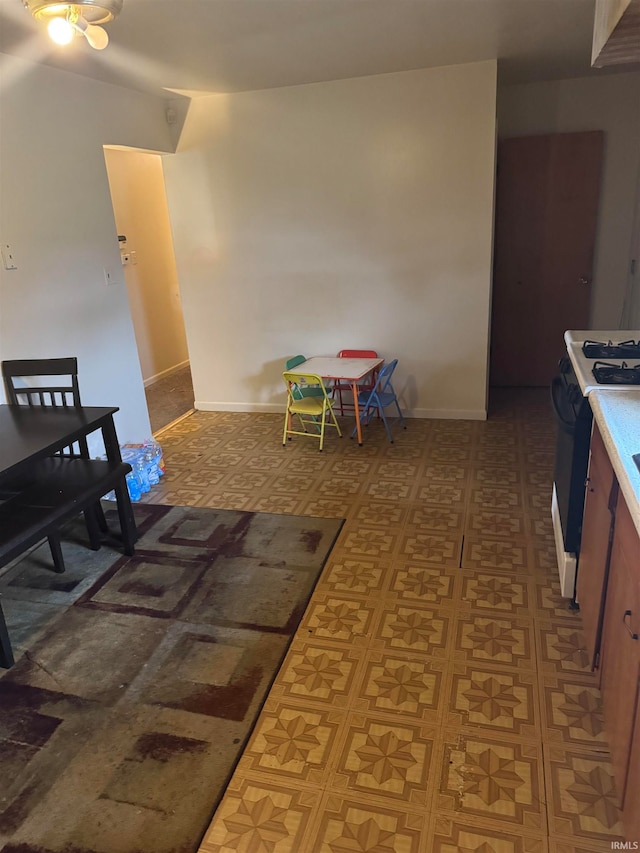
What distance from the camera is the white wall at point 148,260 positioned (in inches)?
216

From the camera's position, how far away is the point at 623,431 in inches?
63.2

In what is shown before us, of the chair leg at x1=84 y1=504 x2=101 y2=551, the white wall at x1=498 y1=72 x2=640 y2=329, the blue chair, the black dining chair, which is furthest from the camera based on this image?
the white wall at x1=498 y1=72 x2=640 y2=329

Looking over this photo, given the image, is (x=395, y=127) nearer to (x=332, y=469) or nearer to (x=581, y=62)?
(x=581, y=62)

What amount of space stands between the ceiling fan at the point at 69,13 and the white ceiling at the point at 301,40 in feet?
1.35

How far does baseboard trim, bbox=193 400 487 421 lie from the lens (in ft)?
14.8

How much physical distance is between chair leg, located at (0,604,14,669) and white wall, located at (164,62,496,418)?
10.1 ft

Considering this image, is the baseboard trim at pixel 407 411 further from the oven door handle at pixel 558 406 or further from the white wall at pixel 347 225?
the oven door handle at pixel 558 406

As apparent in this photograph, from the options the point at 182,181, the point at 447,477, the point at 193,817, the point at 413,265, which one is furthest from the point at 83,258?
the point at 193,817

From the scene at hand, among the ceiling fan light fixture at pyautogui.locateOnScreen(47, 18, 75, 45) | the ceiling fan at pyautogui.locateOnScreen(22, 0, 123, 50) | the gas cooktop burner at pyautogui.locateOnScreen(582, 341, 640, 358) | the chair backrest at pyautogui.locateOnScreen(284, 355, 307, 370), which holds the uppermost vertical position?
the ceiling fan at pyautogui.locateOnScreen(22, 0, 123, 50)

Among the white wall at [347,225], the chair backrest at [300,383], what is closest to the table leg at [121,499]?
the chair backrest at [300,383]

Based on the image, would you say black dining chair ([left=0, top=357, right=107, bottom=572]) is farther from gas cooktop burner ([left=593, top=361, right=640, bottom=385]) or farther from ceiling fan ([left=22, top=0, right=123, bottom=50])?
gas cooktop burner ([left=593, top=361, right=640, bottom=385])

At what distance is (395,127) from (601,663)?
361 centimetres

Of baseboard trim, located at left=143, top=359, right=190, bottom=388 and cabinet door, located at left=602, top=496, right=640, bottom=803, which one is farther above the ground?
cabinet door, located at left=602, top=496, right=640, bottom=803

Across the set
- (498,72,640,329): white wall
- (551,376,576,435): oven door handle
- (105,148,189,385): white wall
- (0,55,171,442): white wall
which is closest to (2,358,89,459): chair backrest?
(0,55,171,442): white wall
